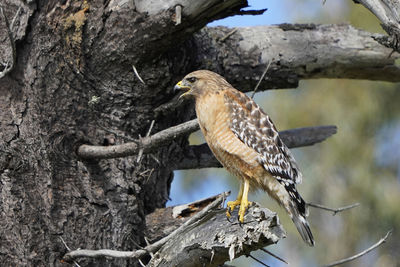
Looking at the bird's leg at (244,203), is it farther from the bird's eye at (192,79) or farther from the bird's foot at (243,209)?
the bird's eye at (192,79)

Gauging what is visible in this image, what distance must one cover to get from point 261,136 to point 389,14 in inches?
54.5

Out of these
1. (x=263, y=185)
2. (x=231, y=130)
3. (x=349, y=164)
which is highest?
(x=231, y=130)

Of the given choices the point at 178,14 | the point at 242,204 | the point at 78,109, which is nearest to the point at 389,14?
the point at 178,14

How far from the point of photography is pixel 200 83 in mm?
4184

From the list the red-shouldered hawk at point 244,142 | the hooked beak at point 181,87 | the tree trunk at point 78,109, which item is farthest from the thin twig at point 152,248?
the hooked beak at point 181,87

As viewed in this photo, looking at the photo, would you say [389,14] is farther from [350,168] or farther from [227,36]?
[350,168]

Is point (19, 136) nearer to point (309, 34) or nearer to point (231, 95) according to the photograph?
point (231, 95)

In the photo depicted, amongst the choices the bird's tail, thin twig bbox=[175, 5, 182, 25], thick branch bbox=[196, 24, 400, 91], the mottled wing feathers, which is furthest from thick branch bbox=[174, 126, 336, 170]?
thin twig bbox=[175, 5, 182, 25]

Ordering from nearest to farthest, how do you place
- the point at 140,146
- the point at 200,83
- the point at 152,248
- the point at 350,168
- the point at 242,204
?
the point at 152,248, the point at 140,146, the point at 242,204, the point at 200,83, the point at 350,168

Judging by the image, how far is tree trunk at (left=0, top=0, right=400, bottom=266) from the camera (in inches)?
143

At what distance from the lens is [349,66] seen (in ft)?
15.3

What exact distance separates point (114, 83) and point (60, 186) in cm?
74

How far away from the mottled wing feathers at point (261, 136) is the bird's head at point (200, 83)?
0.10m

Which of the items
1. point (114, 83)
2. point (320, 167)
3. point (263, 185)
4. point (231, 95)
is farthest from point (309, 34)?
point (320, 167)
